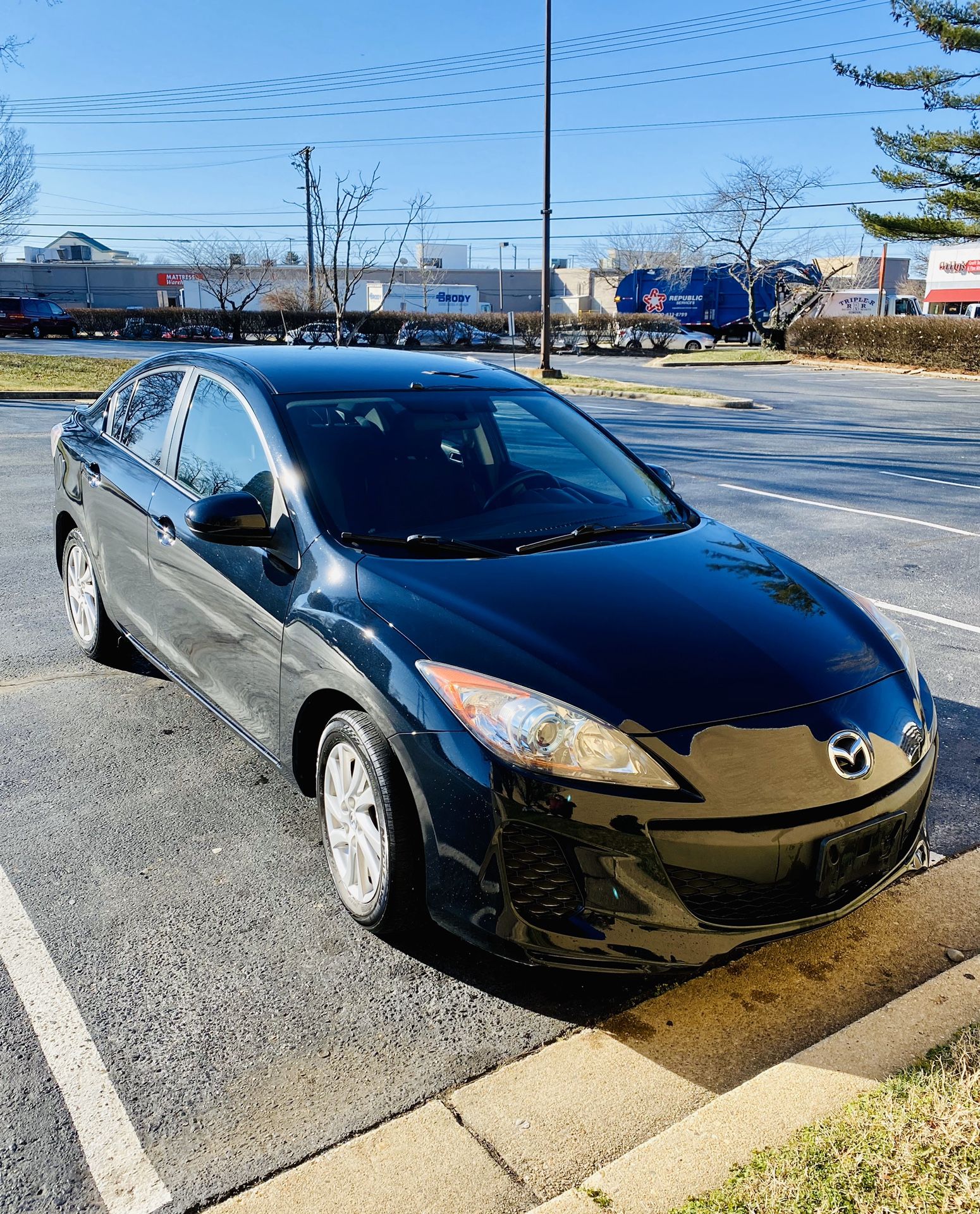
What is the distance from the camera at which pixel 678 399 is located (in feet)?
68.1

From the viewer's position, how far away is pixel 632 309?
53500mm

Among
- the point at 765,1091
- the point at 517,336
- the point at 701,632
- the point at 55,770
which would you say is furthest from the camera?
the point at 517,336

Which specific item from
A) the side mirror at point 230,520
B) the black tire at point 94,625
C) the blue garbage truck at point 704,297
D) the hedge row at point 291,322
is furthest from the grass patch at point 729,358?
the side mirror at point 230,520

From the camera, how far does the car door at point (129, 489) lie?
14.2ft

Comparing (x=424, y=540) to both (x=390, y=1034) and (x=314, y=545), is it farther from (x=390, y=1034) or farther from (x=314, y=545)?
(x=390, y=1034)

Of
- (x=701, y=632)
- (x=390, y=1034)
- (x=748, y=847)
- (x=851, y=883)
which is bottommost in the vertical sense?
(x=390, y=1034)

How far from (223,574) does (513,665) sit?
1420 millimetres

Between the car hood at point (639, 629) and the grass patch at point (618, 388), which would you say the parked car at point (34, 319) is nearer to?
the grass patch at point (618, 388)

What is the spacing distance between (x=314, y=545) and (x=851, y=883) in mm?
1853

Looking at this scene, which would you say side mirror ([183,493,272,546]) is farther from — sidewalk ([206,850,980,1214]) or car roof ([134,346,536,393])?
sidewalk ([206,850,980,1214])

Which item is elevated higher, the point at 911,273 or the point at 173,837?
the point at 911,273

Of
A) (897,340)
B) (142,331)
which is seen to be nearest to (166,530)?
(897,340)

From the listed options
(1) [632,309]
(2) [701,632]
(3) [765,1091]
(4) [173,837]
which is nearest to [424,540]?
(2) [701,632]

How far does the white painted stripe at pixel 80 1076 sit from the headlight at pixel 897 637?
240 centimetres
